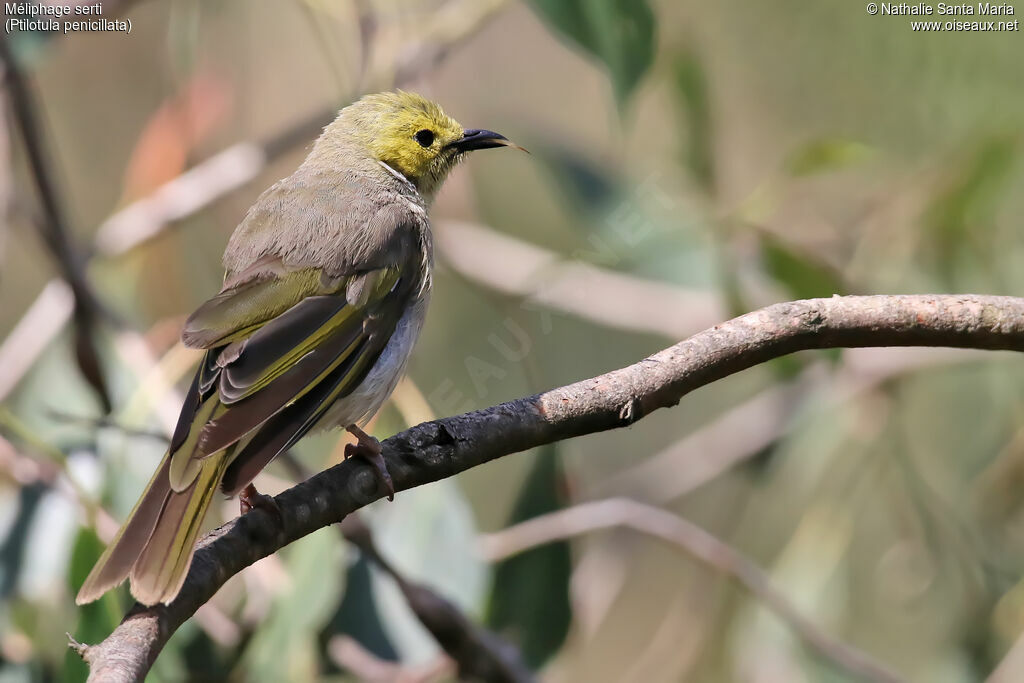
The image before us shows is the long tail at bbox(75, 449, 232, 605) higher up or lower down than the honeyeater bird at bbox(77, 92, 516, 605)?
lower down

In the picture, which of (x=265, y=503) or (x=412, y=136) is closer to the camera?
(x=265, y=503)

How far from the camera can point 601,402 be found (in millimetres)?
2332

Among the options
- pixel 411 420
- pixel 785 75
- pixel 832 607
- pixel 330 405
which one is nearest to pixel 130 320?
pixel 411 420

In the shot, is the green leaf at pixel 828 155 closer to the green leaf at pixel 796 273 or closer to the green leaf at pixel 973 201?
the green leaf at pixel 796 273

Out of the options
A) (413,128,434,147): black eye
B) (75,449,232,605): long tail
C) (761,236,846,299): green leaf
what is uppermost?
(413,128,434,147): black eye

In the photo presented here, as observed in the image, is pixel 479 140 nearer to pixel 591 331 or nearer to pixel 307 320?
pixel 307 320

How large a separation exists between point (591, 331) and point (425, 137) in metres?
1.93

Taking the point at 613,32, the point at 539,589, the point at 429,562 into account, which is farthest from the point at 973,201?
the point at 429,562

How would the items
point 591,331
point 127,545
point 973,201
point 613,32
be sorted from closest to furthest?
point 127,545, point 613,32, point 973,201, point 591,331

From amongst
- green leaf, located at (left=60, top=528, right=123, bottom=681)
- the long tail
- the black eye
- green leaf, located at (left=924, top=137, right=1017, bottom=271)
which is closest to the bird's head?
the black eye

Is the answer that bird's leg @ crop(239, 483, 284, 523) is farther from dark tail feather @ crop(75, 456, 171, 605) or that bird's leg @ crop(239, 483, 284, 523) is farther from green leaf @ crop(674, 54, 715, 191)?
green leaf @ crop(674, 54, 715, 191)

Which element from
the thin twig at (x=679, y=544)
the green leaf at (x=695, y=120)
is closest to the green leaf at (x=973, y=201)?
the green leaf at (x=695, y=120)

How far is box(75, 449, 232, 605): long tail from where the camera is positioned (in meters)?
2.00

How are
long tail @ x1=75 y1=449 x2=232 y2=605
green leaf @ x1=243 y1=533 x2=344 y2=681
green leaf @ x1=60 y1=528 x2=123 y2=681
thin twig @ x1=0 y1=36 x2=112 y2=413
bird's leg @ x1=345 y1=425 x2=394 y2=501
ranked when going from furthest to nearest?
1. thin twig @ x1=0 y1=36 x2=112 y2=413
2. green leaf @ x1=243 y1=533 x2=344 y2=681
3. green leaf @ x1=60 y1=528 x2=123 y2=681
4. bird's leg @ x1=345 y1=425 x2=394 y2=501
5. long tail @ x1=75 y1=449 x2=232 y2=605
